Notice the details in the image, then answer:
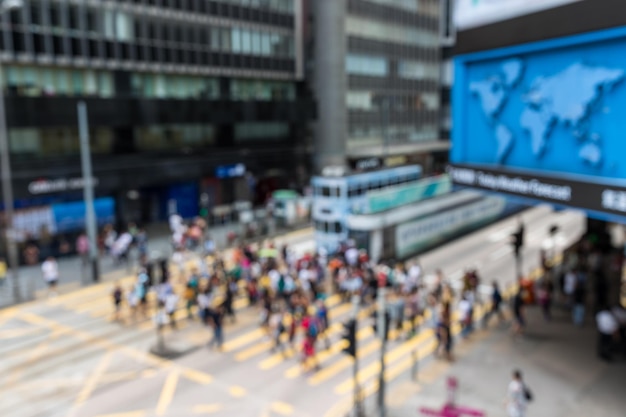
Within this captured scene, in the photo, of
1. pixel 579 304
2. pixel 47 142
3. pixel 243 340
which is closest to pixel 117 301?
pixel 243 340

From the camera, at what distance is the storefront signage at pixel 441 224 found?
2899cm

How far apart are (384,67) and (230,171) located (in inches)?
852

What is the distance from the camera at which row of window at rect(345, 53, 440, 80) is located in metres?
50.4

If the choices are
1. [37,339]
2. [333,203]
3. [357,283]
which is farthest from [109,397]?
[333,203]

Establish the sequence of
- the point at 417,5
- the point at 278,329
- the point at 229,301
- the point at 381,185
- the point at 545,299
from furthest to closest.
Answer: the point at 417,5, the point at 381,185, the point at 229,301, the point at 545,299, the point at 278,329

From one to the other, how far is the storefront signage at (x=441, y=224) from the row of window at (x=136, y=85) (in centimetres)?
1693

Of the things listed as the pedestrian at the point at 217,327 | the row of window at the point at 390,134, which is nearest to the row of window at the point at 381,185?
the pedestrian at the point at 217,327

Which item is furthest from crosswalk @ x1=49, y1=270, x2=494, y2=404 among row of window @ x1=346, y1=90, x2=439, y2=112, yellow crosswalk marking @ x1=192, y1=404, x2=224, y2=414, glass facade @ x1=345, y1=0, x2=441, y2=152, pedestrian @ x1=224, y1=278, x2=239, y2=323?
row of window @ x1=346, y1=90, x2=439, y2=112

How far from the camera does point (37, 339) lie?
774 inches

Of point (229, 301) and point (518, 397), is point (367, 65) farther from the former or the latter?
point (518, 397)

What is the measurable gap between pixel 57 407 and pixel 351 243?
13770mm

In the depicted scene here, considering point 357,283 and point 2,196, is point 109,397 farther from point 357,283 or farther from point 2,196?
point 2,196

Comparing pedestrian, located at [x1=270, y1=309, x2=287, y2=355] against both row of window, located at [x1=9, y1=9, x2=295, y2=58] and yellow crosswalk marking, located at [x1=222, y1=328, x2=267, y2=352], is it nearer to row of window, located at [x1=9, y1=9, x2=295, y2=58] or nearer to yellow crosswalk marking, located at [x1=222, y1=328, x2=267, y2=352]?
yellow crosswalk marking, located at [x1=222, y1=328, x2=267, y2=352]

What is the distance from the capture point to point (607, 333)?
1636 cm
